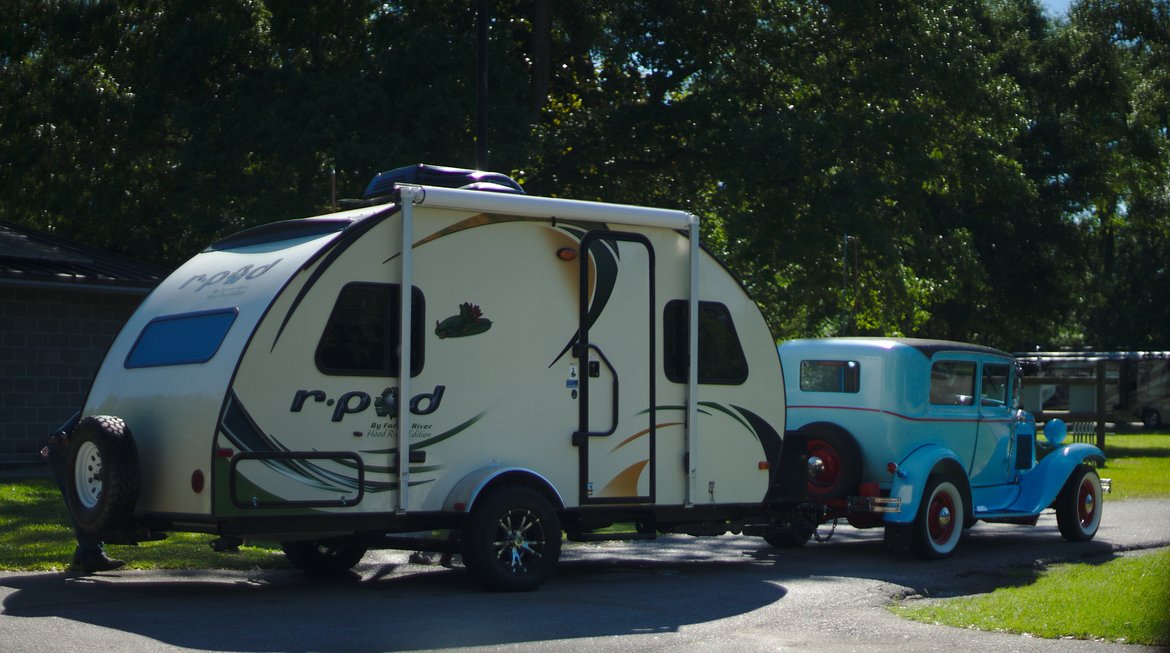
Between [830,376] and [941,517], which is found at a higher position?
[830,376]

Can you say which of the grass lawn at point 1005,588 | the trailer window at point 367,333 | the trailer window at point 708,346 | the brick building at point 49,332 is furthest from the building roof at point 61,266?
the trailer window at point 708,346

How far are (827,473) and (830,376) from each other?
1159 mm

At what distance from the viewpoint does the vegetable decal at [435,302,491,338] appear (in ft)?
34.9

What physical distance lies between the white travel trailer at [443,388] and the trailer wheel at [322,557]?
2 centimetres

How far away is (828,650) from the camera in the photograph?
28.0 ft

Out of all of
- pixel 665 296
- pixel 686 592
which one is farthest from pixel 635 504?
pixel 665 296

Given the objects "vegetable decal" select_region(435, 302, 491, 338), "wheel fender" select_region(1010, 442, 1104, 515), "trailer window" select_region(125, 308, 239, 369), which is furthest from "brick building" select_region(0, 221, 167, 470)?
"wheel fender" select_region(1010, 442, 1104, 515)

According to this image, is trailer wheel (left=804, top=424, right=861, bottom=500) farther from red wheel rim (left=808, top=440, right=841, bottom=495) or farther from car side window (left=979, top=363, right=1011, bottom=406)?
car side window (left=979, top=363, right=1011, bottom=406)

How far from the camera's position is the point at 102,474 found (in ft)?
32.4

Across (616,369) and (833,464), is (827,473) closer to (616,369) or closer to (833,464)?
(833,464)

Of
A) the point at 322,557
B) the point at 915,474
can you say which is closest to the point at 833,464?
the point at 915,474

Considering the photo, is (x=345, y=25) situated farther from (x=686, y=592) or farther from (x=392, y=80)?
(x=686, y=592)

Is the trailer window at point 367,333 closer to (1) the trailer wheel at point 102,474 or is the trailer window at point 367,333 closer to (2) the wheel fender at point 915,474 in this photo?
(1) the trailer wheel at point 102,474

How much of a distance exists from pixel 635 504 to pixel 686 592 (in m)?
0.91
